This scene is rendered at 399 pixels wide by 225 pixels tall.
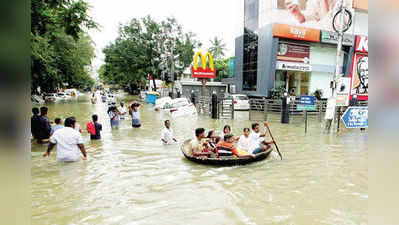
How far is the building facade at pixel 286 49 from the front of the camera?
73.8 feet

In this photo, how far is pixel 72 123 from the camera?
21.7ft

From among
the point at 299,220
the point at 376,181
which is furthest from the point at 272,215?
the point at 376,181

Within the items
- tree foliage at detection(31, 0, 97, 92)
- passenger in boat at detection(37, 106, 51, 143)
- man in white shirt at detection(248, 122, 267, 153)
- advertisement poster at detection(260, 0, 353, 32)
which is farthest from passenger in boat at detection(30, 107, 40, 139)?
advertisement poster at detection(260, 0, 353, 32)

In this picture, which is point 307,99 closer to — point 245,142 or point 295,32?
point 245,142

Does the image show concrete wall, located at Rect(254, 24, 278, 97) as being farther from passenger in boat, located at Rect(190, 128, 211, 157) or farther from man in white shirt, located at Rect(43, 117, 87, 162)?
man in white shirt, located at Rect(43, 117, 87, 162)

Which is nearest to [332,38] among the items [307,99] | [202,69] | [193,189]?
[202,69]

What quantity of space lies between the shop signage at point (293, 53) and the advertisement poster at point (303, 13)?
2.04 m

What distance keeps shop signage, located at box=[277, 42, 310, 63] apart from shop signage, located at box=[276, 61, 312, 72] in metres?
0.41

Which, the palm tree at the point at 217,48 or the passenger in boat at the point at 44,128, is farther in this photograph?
the palm tree at the point at 217,48

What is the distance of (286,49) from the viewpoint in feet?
75.8

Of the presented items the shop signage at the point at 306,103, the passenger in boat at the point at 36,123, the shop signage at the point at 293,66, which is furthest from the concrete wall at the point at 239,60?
the passenger in boat at the point at 36,123

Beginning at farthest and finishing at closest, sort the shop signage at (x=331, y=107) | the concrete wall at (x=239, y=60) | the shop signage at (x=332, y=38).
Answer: the concrete wall at (x=239, y=60) → the shop signage at (x=332, y=38) → the shop signage at (x=331, y=107)

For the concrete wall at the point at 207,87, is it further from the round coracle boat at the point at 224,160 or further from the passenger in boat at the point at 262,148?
the round coracle boat at the point at 224,160

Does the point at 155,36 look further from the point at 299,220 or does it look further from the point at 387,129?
the point at 387,129
